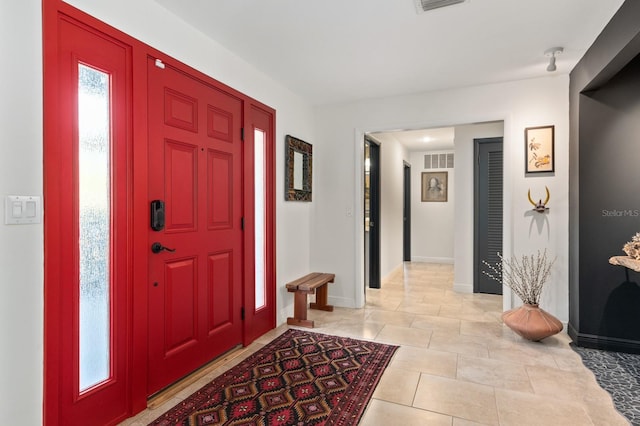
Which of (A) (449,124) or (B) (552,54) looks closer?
(B) (552,54)

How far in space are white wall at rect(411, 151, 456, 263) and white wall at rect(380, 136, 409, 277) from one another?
29.3 inches

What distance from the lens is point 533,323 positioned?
3002 millimetres

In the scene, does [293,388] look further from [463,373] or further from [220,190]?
[220,190]

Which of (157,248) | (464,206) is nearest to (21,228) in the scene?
(157,248)

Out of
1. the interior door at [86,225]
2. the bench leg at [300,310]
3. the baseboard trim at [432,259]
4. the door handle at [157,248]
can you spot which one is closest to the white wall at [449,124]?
the bench leg at [300,310]

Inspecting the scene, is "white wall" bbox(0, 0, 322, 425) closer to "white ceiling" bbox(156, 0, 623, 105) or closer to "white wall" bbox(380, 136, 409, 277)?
"white ceiling" bbox(156, 0, 623, 105)

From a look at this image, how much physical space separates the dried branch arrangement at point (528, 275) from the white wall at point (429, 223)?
3.91 meters

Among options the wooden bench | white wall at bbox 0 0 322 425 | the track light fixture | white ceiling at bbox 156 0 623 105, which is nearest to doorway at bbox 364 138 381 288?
the wooden bench

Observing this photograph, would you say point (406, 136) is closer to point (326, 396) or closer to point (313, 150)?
point (313, 150)

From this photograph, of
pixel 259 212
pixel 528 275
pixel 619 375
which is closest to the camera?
pixel 619 375

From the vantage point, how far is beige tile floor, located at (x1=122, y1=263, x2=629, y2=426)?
6.57 feet

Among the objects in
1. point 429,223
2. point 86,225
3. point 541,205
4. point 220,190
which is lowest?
point 429,223

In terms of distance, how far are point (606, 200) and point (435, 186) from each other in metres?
4.78

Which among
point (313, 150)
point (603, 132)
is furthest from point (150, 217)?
point (603, 132)
